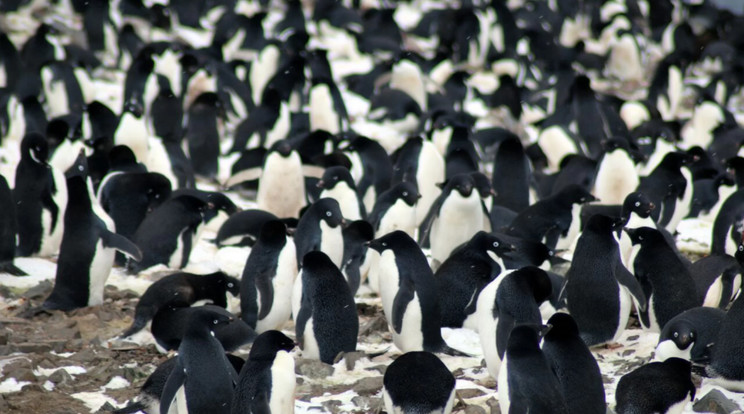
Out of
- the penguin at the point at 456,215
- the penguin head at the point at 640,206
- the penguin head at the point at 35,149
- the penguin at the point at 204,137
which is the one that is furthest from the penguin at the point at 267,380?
the penguin at the point at 204,137

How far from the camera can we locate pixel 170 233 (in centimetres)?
791

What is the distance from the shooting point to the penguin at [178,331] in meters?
6.11

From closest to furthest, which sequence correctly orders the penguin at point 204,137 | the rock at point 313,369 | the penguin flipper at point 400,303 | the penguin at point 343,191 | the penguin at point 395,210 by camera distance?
the rock at point 313,369
the penguin flipper at point 400,303
the penguin at point 395,210
the penguin at point 343,191
the penguin at point 204,137

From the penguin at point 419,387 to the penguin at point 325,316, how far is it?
0.93 m

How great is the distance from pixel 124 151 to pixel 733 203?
5.15 meters

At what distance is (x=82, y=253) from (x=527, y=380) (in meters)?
3.59

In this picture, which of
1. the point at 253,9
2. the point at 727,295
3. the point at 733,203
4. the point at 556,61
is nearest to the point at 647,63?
the point at 556,61

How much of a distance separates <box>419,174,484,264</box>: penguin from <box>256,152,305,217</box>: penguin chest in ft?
5.81

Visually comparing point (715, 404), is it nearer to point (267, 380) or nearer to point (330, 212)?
point (267, 380)

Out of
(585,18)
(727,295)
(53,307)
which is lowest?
(53,307)

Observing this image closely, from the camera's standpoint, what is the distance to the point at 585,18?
912 inches

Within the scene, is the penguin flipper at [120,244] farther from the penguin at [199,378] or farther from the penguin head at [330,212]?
the penguin at [199,378]

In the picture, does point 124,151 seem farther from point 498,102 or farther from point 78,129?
point 498,102

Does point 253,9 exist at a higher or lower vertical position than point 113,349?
higher
